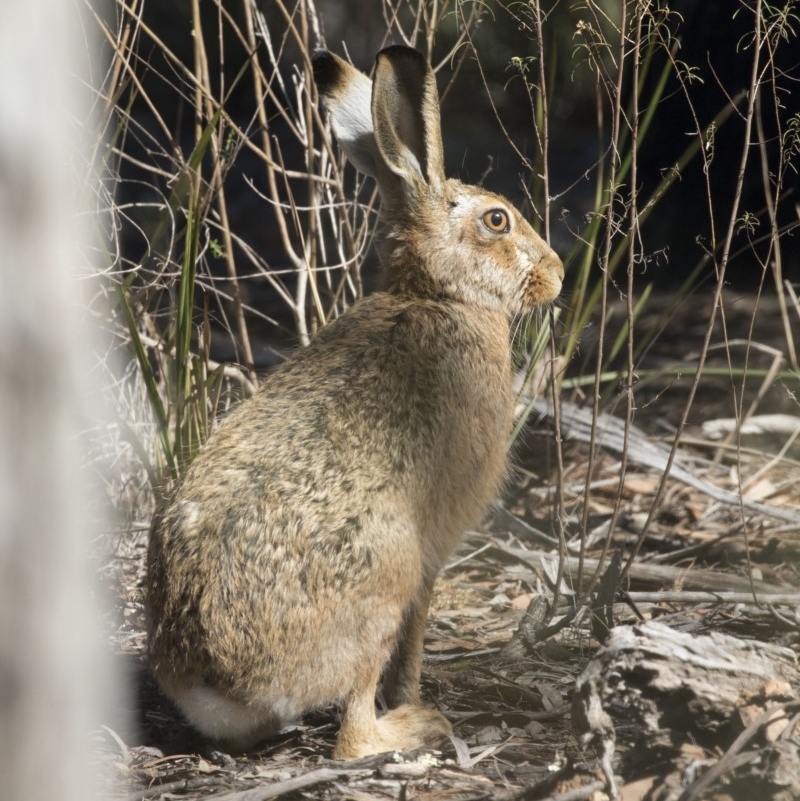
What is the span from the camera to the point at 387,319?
3.93m

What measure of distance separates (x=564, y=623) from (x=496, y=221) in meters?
1.56

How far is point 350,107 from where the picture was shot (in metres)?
4.13

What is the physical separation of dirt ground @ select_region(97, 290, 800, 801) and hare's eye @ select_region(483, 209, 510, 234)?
0.87 metres

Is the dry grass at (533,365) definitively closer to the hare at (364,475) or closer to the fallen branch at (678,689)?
the fallen branch at (678,689)

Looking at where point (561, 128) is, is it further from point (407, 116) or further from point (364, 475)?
point (364, 475)

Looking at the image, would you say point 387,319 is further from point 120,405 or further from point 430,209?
point 120,405

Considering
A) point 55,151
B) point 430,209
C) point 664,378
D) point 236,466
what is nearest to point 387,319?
point 430,209

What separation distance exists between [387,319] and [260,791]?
1.67 metres

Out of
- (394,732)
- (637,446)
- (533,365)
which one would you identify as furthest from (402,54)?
(637,446)

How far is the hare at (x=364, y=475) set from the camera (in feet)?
10.7

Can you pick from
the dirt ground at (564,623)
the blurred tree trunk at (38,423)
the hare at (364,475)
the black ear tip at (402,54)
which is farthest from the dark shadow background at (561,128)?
the blurred tree trunk at (38,423)

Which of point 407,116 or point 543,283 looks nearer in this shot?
point 407,116

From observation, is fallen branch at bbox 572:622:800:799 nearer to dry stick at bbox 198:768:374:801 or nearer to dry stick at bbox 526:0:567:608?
dry stick at bbox 198:768:374:801

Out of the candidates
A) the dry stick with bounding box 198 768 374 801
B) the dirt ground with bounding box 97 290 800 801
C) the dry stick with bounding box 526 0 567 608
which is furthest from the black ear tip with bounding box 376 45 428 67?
the dry stick with bounding box 198 768 374 801
